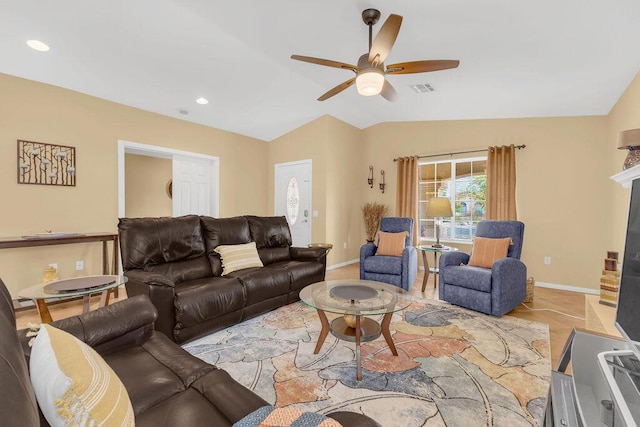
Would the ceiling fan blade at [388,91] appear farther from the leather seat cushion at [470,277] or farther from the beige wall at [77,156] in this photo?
the beige wall at [77,156]

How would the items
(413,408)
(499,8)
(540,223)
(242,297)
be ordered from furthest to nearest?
(540,223), (242,297), (499,8), (413,408)

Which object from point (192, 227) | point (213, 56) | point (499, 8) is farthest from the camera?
point (213, 56)

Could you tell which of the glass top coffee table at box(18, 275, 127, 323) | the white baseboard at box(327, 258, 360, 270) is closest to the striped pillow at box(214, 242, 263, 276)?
the glass top coffee table at box(18, 275, 127, 323)

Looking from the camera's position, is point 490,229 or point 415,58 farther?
point 490,229

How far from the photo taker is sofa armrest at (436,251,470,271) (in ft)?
11.2

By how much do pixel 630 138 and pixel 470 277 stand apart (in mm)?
1789

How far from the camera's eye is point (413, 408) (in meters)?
1.65

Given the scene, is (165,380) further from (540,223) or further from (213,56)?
(540,223)

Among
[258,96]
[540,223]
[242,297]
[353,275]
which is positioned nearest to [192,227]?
[242,297]

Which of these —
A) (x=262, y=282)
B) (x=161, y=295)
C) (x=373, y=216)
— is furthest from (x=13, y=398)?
(x=373, y=216)

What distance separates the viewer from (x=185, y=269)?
2814mm

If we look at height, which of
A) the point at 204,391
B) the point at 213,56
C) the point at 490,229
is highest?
the point at 213,56

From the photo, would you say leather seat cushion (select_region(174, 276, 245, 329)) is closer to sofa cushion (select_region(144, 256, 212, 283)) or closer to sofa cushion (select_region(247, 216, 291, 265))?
sofa cushion (select_region(144, 256, 212, 283))

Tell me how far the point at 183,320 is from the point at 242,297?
545mm
